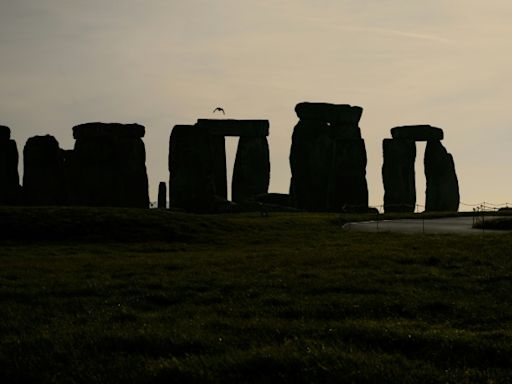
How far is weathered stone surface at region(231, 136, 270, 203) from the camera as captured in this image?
2672 inches

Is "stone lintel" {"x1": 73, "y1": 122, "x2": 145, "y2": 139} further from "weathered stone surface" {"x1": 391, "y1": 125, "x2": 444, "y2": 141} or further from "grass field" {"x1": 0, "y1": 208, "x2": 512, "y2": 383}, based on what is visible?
"grass field" {"x1": 0, "y1": 208, "x2": 512, "y2": 383}

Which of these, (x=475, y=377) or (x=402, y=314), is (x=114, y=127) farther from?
(x=475, y=377)

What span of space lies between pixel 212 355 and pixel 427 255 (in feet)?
42.5

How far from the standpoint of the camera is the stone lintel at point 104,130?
189ft

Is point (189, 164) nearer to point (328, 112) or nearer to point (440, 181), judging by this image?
point (328, 112)

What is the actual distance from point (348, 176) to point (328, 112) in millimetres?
5508

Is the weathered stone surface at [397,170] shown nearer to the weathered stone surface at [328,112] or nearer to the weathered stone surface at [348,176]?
the weathered stone surface at [348,176]

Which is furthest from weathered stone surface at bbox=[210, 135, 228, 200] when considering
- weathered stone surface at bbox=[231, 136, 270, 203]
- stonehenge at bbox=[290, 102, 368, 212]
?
stonehenge at bbox=[290, 102, 368, 212]

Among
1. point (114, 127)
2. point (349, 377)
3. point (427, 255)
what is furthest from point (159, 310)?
point (114, 127)

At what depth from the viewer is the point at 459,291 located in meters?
15.8

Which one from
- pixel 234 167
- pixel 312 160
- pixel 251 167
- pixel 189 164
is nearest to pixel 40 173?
pixel 189 164

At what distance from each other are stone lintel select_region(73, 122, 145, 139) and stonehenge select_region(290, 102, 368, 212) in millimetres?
14647

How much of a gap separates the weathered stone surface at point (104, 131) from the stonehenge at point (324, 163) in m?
14.6

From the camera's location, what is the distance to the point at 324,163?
66.4m
